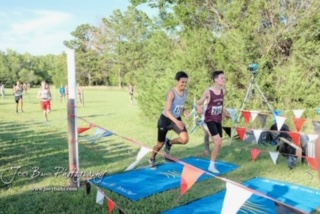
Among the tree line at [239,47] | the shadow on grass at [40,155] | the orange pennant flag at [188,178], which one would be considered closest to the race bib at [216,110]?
the shadow on grass at [40,155]

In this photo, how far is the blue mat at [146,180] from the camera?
537 cm

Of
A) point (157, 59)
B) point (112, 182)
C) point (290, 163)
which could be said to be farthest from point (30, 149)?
point (157, 59)

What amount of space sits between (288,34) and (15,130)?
10107 mm

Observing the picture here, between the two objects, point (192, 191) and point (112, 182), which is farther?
point (112, 182)

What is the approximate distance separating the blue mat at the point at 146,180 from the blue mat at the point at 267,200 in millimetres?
758

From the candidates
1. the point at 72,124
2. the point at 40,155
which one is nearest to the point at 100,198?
the point at 72,124

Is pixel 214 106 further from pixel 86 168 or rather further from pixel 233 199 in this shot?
pixel 233 199

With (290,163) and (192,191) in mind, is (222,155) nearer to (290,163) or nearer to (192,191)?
(290,163)

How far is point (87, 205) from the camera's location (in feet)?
15.4

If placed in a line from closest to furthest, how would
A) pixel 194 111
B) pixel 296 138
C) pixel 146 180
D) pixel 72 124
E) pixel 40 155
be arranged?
pixel 72 124 < pixel 146 180 < pixel 296 138 < pixel 40 155 < pixel 194 111

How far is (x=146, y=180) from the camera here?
5.97 meters

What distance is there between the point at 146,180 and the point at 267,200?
A: 82.8 inches

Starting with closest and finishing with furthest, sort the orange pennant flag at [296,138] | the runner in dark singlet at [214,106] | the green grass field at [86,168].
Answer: the green grass field at [86,168] < the runner in dark singlet at [214,106] < the orange pennant flag at [296,138]

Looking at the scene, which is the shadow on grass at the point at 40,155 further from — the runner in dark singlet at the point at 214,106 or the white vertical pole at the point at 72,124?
the runner in dark singlet at the point at 214,106
